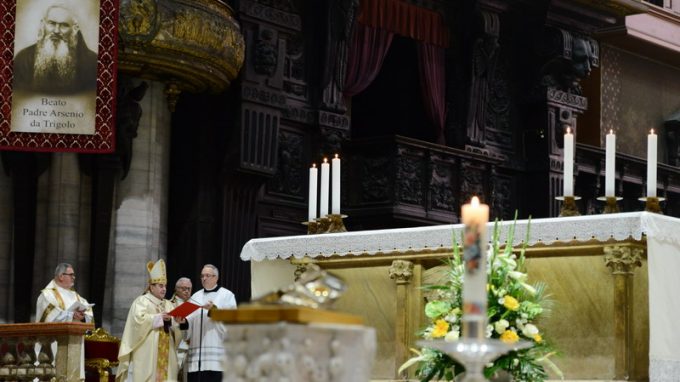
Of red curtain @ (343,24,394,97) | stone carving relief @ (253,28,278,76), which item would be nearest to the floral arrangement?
stone carving relief @ (253,28,278,76)

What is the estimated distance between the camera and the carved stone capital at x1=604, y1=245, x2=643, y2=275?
8.49 meters

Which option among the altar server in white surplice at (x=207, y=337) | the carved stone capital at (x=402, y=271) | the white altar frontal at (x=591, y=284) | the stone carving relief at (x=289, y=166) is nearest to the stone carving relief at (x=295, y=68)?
the stone carving relief at (x=289, y=166)

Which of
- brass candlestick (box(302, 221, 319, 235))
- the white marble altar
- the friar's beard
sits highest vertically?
the friar's beard

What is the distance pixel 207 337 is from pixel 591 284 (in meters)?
4.30

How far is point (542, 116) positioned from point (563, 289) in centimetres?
1209

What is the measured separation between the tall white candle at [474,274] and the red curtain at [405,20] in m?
14.5

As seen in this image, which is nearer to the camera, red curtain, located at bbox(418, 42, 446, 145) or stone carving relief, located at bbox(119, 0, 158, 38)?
stone carving relief, located at bbox(119, 0, 158, 38)

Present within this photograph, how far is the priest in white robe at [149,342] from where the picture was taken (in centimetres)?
1245

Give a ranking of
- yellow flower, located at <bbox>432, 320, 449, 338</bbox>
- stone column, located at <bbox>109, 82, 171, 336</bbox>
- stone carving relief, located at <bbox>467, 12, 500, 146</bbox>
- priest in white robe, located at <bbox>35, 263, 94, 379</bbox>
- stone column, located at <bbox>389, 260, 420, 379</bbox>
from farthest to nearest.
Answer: stone carving relief, located at <bbox>467, 12, 500, 146</bbox> → stone column, located at <bbox>109, 82, 171, 336</bbox> → priest in white robe, located at <bbox>35, 263, 94, 379</bbox> → stone column, located at <bbox>389, 260, 420, 379</bbox> → yellow flower, located at <bbox>432, 320, 449, 338</bbox>

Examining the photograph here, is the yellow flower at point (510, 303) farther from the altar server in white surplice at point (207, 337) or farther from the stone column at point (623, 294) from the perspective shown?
the altar server in white surplice at point (207, 337)

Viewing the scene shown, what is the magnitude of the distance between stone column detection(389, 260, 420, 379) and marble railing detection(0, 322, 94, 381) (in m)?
2.78

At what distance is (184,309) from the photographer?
11398 millimetres

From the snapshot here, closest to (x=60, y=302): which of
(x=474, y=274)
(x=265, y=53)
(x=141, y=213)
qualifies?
(x=141, y=213)

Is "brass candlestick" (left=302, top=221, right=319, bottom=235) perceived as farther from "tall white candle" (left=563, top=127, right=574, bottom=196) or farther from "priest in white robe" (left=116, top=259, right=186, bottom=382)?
"priest in white robe" (left=116, top=259, right=186, bottom=382)
